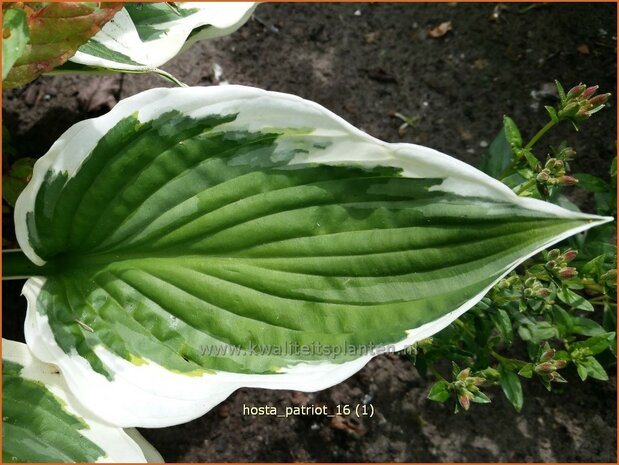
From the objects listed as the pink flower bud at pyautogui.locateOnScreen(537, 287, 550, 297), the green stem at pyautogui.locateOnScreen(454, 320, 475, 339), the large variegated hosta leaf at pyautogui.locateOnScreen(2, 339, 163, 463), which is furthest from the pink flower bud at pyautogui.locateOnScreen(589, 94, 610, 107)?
the large variegated hosta leaf at pyautogui.locateOnScreen(2, 339, 163, 463)

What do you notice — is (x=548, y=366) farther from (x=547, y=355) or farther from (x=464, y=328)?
(x=464, y=328)

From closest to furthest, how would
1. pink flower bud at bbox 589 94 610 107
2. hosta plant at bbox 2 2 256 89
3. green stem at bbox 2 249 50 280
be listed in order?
hosta plant at bbox 2 2 256 89, pink flower bud at bbox 589 94 610 107, green stem at bbox 2 249 50 280

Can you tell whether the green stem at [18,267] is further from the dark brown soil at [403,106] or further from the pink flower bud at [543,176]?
the pink flower bud at [543,176]

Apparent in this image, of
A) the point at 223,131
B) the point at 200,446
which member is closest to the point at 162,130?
the point at 223,131

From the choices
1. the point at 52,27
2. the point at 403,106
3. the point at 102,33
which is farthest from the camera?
the point at 403,106

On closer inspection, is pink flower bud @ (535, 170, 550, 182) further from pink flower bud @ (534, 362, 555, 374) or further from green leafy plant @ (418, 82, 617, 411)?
pink flower bud @ (534, 362, 555, 374)

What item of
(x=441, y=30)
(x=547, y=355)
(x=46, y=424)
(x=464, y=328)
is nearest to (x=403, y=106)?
(x=441, y=30)

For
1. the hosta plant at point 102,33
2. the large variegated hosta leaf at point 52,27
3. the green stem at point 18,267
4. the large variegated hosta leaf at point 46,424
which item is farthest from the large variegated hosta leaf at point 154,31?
the large variegated hosta leaf at point 46,424

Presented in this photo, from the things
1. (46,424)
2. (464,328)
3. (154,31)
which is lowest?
(464,328)
